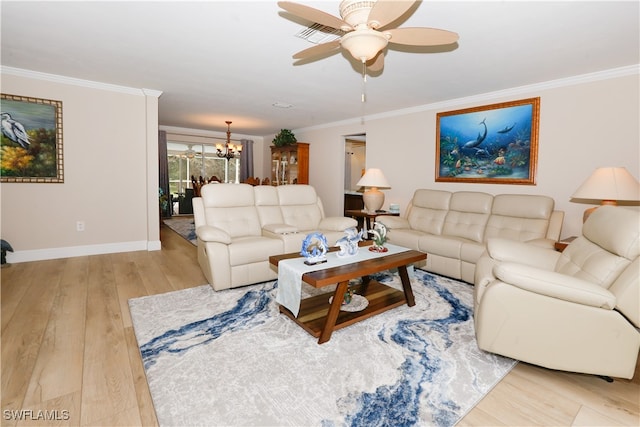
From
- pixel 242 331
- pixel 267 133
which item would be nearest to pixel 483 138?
pixel 242 331

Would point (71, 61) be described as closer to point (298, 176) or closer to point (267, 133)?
point (298, 176)

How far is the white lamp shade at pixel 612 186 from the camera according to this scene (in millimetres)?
2682

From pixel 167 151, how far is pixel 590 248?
337 inches

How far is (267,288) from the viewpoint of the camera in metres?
3.23

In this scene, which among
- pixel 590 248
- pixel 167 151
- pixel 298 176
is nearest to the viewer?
pixel 590 248

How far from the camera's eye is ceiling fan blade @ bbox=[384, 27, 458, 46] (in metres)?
1.87

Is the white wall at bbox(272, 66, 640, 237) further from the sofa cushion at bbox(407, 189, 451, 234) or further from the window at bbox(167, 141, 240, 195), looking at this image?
the window at bbox(167, 141, 240, 195)

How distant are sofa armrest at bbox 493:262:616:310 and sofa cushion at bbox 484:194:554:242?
→ 6.08ft

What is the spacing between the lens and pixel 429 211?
4324mm

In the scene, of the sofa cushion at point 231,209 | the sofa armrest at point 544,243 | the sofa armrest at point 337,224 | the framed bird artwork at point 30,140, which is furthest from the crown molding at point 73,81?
the sofa armrest at point 544,243

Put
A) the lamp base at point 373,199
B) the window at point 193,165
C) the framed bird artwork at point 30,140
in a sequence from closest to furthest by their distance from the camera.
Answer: the framed bird artwork at point 30,140, the lamp base at point 373,199, the window at point 193,165

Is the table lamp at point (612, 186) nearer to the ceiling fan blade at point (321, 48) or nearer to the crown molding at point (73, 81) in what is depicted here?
the ceiling fan blade at point (321, 48)

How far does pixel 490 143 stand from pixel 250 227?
3.25 m

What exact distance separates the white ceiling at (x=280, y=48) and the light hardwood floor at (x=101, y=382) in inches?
88.8
